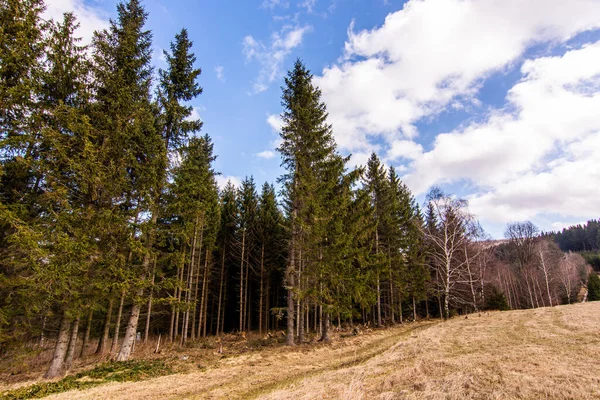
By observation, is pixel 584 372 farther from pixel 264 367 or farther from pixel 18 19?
pixel 18 19

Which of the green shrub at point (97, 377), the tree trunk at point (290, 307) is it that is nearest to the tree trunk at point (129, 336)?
the green shrub at point (97, 377)

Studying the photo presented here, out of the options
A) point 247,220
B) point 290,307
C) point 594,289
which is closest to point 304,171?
point 290,307

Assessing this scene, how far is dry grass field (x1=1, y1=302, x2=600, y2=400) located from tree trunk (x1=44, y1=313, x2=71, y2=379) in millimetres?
3190

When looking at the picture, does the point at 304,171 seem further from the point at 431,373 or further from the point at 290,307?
the point at 431,373

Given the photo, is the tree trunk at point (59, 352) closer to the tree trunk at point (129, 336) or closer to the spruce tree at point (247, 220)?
the tree trunk at point (129, 336)

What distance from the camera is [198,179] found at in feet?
50.1

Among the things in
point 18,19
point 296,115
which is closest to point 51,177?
point 18,19

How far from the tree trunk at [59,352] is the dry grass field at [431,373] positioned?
10.5 feet

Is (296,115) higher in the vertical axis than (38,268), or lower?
higher

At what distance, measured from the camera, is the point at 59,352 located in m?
10.0

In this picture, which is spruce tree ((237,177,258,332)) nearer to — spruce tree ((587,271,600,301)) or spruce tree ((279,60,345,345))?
spruce tree ((279,60,345,345))

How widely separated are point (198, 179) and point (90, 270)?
657cm

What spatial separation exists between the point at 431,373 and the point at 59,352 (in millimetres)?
12648

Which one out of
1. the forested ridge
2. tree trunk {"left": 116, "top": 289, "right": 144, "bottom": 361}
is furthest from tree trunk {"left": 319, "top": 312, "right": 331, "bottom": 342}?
tree trunk {"left": 116, "top": 289, "right": 144, "bottom": 361}
